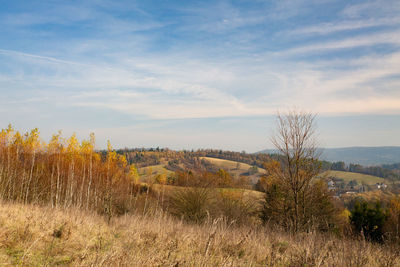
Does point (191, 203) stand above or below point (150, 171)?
below

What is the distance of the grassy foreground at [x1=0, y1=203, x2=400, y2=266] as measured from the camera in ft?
11.8

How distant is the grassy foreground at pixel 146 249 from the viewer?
3.61m

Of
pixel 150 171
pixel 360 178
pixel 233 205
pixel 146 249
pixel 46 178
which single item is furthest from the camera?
pixel 360 178

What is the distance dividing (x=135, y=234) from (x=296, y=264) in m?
2.98

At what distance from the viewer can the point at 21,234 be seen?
456cm

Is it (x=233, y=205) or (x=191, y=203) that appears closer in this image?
(x=191, y=203)

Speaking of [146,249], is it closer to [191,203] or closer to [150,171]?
[191,203]

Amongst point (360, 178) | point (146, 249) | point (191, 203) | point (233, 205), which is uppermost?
point (146, 249)

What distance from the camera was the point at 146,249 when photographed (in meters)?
4.65

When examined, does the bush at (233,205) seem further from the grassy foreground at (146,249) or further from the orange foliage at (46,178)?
the grassy foreground at (146,249)

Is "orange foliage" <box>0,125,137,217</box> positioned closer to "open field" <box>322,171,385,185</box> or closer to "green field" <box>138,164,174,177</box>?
"green field" <box>138,164,174,177</box>

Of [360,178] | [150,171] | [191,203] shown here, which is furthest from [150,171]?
[360,178]

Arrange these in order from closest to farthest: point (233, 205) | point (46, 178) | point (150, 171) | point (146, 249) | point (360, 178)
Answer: point (146, 249), point (46, 178), point (150, 171), point (233, 205), point (360, 178)

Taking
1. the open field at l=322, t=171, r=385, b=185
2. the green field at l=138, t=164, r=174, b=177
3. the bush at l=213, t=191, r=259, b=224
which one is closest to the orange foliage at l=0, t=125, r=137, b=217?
the green field at l=138, t=164, r=174, b=177
